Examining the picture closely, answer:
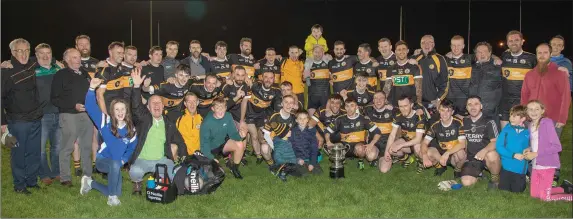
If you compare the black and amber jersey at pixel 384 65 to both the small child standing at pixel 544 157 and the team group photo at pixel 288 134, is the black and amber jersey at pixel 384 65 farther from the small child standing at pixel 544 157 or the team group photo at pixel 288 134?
the small child standing at pixel 544 157

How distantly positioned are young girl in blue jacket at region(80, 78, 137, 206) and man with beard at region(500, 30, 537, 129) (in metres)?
5.65

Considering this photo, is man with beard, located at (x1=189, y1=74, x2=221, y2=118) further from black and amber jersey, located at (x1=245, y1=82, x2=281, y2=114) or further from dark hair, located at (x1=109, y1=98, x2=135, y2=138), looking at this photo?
dark hair, located at (x1=109, y1=98, x2=135, y2=138)

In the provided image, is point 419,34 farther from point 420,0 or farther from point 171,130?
point 171,130

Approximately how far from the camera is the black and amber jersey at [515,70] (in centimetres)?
793

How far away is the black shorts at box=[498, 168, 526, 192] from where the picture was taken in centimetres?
654

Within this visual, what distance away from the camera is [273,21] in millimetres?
31969

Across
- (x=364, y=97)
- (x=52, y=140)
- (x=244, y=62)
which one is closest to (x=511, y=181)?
(x=364, y=97)

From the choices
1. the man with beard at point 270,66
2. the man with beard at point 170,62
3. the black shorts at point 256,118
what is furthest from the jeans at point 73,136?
the man with beard at point 270,66

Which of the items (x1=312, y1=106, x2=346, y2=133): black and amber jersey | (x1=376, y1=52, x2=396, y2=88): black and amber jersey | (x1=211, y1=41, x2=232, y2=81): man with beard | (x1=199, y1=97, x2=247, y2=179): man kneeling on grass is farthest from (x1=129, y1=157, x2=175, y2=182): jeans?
(x1=376, y1=52, x2=396, y2=88): black and amber jersey

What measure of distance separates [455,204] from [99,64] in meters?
5.27

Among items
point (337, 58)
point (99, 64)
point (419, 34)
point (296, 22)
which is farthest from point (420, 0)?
point (99, 64)

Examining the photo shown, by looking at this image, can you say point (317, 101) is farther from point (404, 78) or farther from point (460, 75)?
point (460, 75)

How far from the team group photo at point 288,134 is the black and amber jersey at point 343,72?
0.07ft

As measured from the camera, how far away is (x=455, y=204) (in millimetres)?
5996
